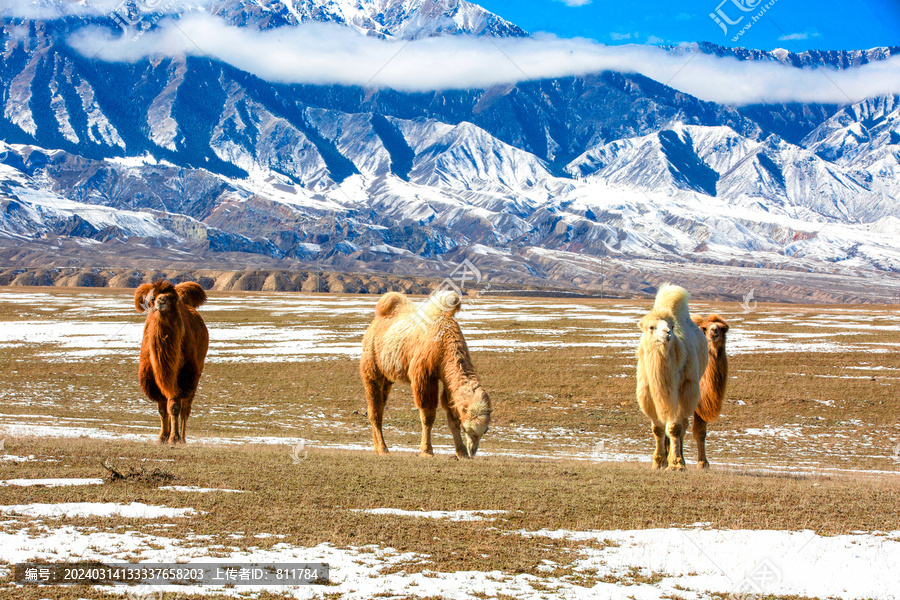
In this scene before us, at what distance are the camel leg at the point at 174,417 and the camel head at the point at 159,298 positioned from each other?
1763 mm

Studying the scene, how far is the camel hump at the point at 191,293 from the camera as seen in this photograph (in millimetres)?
16203

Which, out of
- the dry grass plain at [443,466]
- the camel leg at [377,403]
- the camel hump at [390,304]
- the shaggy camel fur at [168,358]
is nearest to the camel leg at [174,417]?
the shaggy camel fur at [168,358]

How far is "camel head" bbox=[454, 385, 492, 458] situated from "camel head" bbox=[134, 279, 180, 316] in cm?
617

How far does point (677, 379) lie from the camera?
12.2 m

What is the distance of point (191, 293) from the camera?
16500 millimetres

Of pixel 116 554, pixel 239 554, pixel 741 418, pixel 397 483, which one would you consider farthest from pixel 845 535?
pixel 741 418

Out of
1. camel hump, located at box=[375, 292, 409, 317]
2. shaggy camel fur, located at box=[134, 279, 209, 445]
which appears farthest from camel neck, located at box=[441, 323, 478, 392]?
shaggy camel fur, located at box=[134, 279, 209, 445]

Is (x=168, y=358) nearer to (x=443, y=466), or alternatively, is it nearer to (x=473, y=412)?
(x=443, y=466)

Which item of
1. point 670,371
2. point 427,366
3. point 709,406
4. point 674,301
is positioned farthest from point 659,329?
point 427,366

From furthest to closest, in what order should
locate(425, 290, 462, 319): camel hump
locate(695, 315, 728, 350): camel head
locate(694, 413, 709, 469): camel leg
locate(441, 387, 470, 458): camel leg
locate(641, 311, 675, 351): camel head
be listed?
locate(695, 315, 728, 350): camel head → locate(694, 413, 709, 469): camel leg → locate(425, 290, 462, 319): camel hump → locate(441, 387, 470, 458): camel leg → locate(641, 311, 675, 351): camel head

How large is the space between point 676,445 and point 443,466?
417cm

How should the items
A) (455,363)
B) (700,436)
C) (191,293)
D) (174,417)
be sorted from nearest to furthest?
(455,363), (700,436), (174,417), (191,293)

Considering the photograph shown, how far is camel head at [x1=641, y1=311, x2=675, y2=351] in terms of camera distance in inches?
474

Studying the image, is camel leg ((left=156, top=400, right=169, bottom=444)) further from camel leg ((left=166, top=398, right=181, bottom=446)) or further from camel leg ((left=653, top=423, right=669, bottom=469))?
camel leg ((left=653, top=423, right=669, bottom=469))
